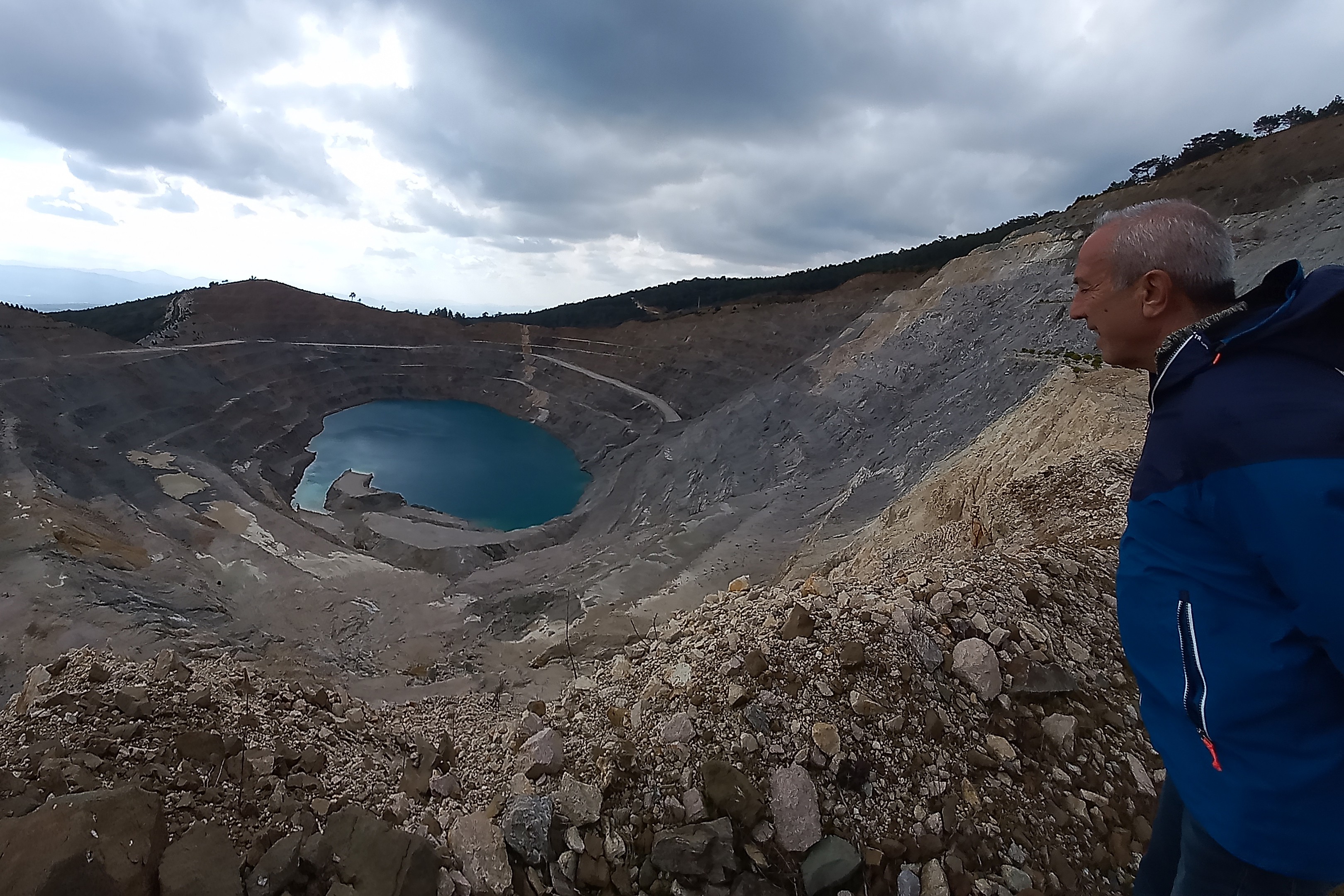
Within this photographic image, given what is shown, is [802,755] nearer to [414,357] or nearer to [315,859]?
[315,859]

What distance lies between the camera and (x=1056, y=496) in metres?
6.85

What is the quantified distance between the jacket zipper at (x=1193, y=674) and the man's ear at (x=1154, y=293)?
83cm

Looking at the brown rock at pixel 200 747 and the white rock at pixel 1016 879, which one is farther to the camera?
the brown rock at pixel 200 747

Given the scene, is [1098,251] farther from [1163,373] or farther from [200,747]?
[200,747]

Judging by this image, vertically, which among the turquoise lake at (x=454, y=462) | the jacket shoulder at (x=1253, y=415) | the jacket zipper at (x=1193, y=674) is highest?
the jacket shoulder at (x=1253, y=415)

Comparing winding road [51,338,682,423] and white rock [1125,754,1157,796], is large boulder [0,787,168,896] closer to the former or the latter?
white rock [1125,754,1157,796]

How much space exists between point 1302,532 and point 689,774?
2514 millimetres

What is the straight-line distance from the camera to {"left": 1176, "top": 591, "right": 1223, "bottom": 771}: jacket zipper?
1675 millimetres

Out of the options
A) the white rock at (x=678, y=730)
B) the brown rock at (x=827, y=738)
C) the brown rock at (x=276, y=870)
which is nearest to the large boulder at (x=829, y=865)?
the brown rock at (x=827, y=738)

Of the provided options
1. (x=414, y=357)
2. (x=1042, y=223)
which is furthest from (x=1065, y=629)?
(x=414, y=357)

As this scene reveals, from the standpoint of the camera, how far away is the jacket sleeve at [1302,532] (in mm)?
1339

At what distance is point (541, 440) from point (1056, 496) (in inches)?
1574

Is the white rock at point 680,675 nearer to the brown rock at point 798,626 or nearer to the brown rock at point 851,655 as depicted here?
the brown rock at point 798,626

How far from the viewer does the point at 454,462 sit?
40031 mm
